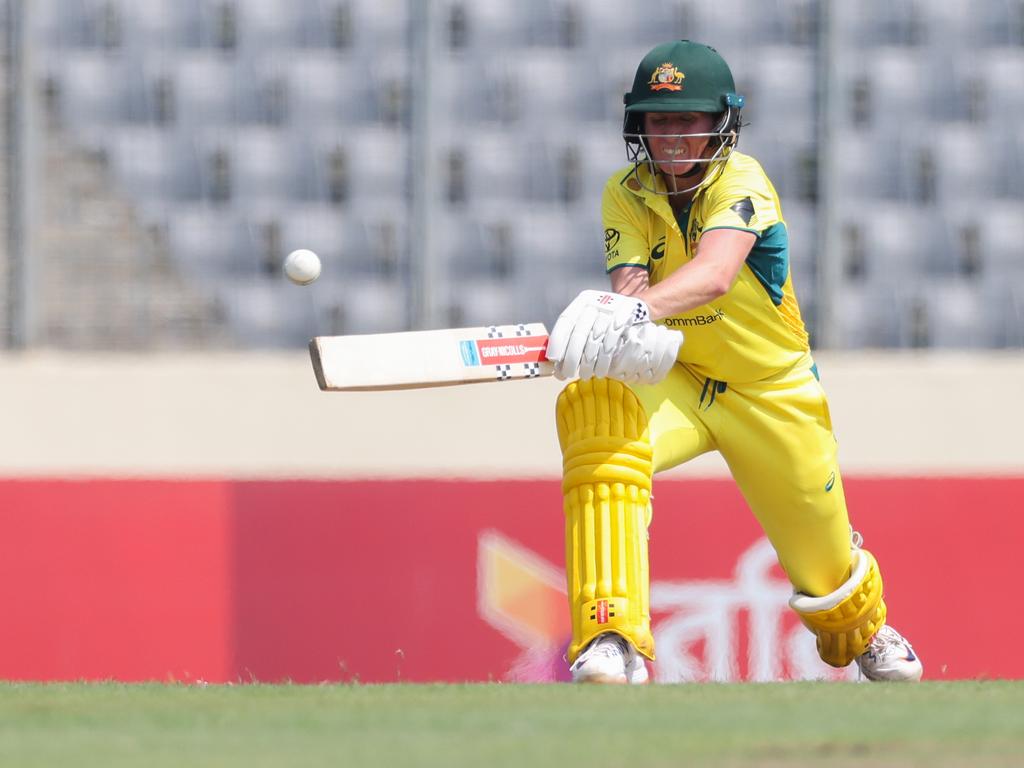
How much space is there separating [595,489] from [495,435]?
7.71 ft

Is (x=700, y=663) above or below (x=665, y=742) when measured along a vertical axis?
below

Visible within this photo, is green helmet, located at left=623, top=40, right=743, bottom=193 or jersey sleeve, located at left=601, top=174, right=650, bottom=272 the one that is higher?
green helmet, located at left=623, top=40, right=743, bottom=193

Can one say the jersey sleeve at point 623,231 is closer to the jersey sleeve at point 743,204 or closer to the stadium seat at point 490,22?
the jersey sleeve at point 743,204

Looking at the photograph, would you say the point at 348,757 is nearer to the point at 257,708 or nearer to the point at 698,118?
the point at 257,708

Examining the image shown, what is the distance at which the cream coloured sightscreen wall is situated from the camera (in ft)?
19.3

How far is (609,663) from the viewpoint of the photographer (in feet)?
11.6

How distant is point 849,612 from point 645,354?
1.02 metres

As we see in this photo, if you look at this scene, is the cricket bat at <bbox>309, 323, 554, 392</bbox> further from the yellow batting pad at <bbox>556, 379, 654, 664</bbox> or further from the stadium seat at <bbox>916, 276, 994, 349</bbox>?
the stadium seat at <bbox>916, 276, 994, 349</bbox>

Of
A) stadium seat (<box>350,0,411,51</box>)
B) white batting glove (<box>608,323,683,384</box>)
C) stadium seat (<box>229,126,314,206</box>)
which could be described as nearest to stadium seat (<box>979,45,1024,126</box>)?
stadium seat (<box>350,0,411,51</box>)

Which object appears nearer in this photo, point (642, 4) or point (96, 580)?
point (96, 580)

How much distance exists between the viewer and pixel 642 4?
645 cm

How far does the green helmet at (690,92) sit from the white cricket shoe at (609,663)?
3.18 feet

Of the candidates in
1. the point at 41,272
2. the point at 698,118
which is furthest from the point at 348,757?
the point at 41,272

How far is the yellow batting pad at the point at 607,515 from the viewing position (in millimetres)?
3635
